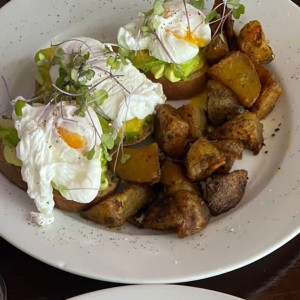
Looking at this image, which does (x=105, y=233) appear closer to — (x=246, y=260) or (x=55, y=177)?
(x=55, y=177)

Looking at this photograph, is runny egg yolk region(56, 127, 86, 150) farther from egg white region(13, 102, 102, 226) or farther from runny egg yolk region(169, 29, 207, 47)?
runny egg yolk region(169, 29, 207, 47)

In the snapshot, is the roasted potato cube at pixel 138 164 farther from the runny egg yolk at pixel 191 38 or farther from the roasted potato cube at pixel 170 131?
the runny egg yolk at pixel 191 38

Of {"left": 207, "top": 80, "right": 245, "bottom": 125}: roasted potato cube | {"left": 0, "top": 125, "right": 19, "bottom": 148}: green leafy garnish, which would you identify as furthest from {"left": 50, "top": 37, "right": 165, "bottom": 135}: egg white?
{"left": 0, "top": 125, "right": 19, "bottom": 148}: green leafy garnish

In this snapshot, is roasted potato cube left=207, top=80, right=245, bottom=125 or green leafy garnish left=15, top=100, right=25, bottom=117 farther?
roasted potato cube left=207, top=80, right=245, bottom=125

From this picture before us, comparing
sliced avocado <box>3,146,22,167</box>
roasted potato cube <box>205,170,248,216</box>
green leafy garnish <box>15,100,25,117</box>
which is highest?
green leafy garnish <box>15,100,25,117</box>

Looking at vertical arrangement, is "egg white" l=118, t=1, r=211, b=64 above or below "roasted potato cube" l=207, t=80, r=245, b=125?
above

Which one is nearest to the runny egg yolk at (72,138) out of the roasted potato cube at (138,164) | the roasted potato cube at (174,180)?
the roasted potato cube at (138,164)

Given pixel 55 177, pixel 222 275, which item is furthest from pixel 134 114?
pixel 222 275
